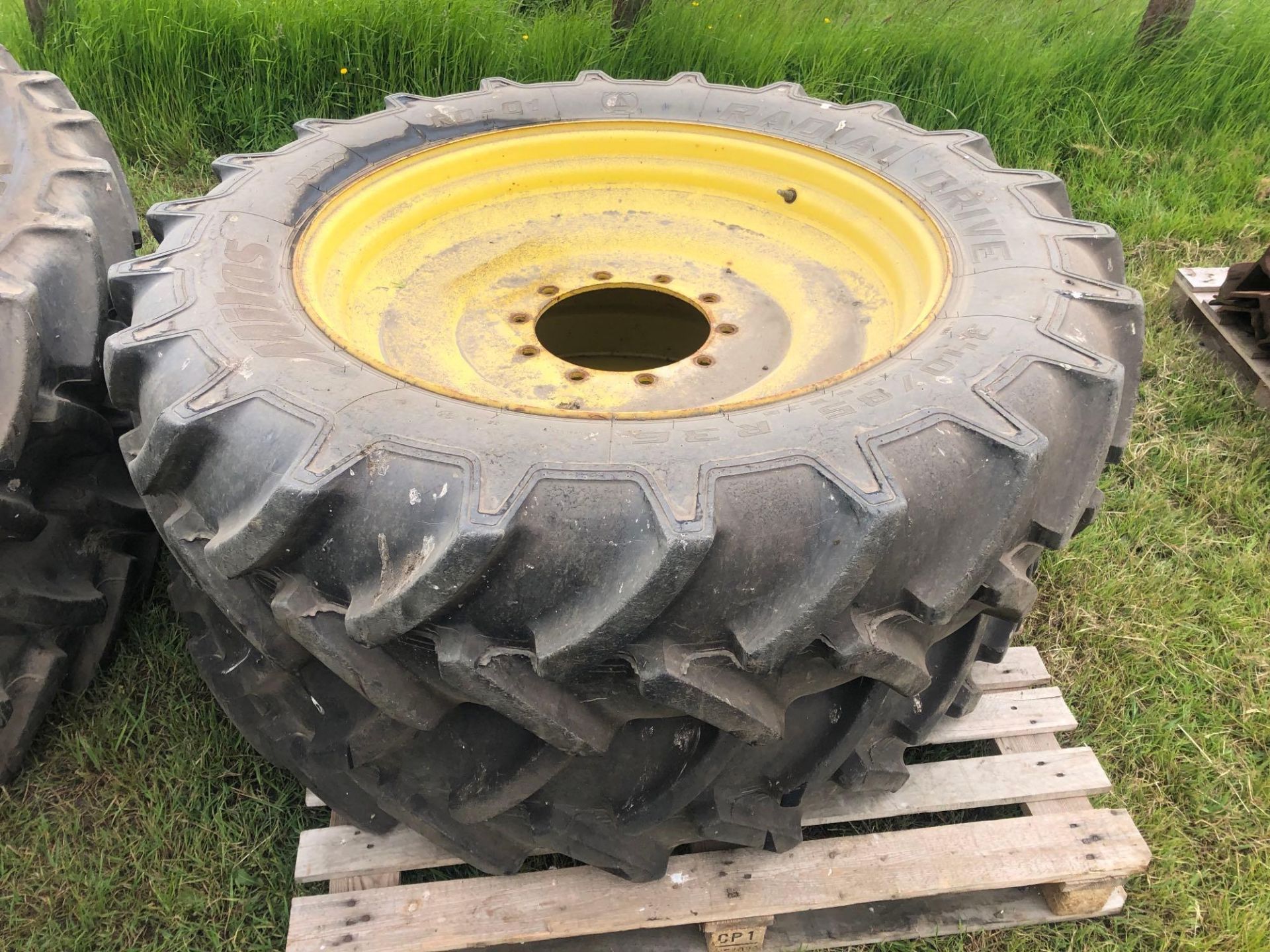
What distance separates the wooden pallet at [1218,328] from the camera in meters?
3.18

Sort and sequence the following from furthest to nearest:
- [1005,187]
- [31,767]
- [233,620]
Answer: [31,767] → [1005,187] → [233,620]

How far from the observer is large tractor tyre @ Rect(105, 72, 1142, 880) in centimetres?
122

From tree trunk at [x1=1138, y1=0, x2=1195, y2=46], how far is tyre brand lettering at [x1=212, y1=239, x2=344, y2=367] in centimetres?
392

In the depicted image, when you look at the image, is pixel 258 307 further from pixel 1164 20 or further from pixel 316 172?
pixel 1164 20

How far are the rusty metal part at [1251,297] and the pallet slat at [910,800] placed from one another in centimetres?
189

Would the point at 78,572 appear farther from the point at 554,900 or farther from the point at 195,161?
the point at 195,161

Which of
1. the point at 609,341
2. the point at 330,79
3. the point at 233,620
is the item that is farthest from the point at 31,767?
the point at 330,79

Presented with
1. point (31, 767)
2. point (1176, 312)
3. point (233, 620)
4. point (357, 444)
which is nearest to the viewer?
point (357, 444)

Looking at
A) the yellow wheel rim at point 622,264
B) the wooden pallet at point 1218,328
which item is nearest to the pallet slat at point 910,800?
the yellow wheel rim at point 622,264

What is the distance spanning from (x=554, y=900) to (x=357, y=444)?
998mm

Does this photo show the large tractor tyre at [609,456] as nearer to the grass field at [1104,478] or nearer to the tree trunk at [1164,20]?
the grass field at [1104,478]

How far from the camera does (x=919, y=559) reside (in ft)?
4.25

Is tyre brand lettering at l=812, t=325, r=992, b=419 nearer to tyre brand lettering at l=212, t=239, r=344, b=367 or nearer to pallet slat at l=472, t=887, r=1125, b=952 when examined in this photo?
tyre brand lettering at l=212, t=239, r=344, b=367

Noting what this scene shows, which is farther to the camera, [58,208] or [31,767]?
[31,767]
